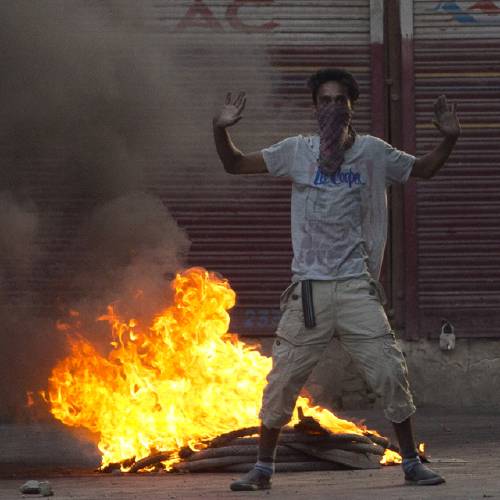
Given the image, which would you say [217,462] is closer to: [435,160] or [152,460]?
[152,460]

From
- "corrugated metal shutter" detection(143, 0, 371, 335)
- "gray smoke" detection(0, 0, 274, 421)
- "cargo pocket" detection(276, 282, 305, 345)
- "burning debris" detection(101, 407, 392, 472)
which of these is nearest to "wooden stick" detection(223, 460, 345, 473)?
"burning debris" detection(101, 407, 392, 472)

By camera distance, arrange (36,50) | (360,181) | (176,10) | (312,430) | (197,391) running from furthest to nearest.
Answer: (176,10)
(36,50)
(197,391)
(312,430)
(360,181)

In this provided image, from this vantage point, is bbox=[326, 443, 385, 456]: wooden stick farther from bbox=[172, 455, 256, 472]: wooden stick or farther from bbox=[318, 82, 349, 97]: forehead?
bbox=[318, 82, 349, 97]: forehead

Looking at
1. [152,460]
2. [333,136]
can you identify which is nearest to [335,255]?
[333,136]

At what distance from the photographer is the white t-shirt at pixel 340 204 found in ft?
19.0

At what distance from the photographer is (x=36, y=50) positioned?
995 cm

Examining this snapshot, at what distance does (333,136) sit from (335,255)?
540 mm

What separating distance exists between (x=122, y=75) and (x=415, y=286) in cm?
307

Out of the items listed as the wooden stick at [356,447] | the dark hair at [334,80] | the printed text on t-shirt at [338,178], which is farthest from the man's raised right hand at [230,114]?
the wooden stick at [356,447]

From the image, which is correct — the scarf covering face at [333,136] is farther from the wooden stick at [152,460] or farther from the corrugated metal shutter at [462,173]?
the corrugated metal shutter at [462,173]

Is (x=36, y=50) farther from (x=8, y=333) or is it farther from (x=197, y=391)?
(x=197, y=391)

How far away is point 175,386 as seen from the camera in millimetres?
7137

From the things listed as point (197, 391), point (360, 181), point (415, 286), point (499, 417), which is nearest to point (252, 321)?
point (415, 286)

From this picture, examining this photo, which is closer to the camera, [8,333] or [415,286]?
[8,333]
